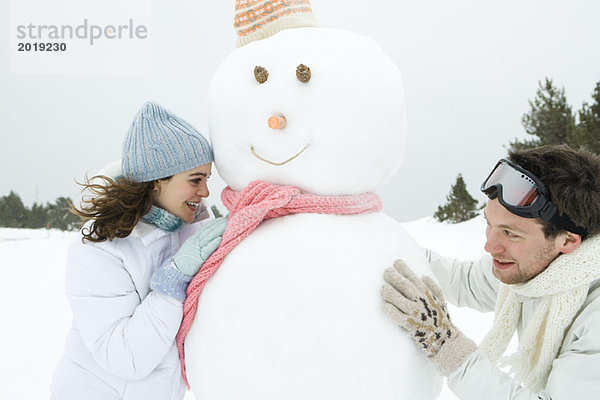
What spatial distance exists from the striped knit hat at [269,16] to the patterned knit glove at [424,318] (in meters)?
0.84

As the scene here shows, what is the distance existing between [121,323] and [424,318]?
0.88 m

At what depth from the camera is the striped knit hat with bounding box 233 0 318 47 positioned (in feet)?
4.94

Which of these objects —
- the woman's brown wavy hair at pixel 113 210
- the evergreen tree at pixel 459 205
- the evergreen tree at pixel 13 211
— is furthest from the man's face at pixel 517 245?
the evergreen tree at pixel 13 211

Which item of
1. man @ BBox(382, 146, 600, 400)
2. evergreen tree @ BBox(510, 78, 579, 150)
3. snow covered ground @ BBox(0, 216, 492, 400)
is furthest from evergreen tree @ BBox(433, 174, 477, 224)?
man @ BBox(382, 146, 600, 400)

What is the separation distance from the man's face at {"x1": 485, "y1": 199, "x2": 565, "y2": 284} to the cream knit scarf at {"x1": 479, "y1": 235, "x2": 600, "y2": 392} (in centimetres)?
3

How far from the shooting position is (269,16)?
151cm

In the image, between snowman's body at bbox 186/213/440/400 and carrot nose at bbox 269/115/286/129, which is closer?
snowman's body at bbox 186/213/440/400

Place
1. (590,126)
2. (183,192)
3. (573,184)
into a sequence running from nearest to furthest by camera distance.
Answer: (573,184) < (183,192) < (590,126)

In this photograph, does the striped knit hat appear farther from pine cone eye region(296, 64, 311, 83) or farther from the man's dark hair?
the man's dark hair

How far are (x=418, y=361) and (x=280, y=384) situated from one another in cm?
39

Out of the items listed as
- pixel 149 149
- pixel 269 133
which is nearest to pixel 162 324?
pixel 149 149

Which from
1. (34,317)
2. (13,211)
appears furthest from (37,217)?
(34,317)

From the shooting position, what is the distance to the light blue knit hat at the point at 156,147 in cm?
146

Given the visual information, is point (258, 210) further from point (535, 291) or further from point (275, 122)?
point (535, 291)
